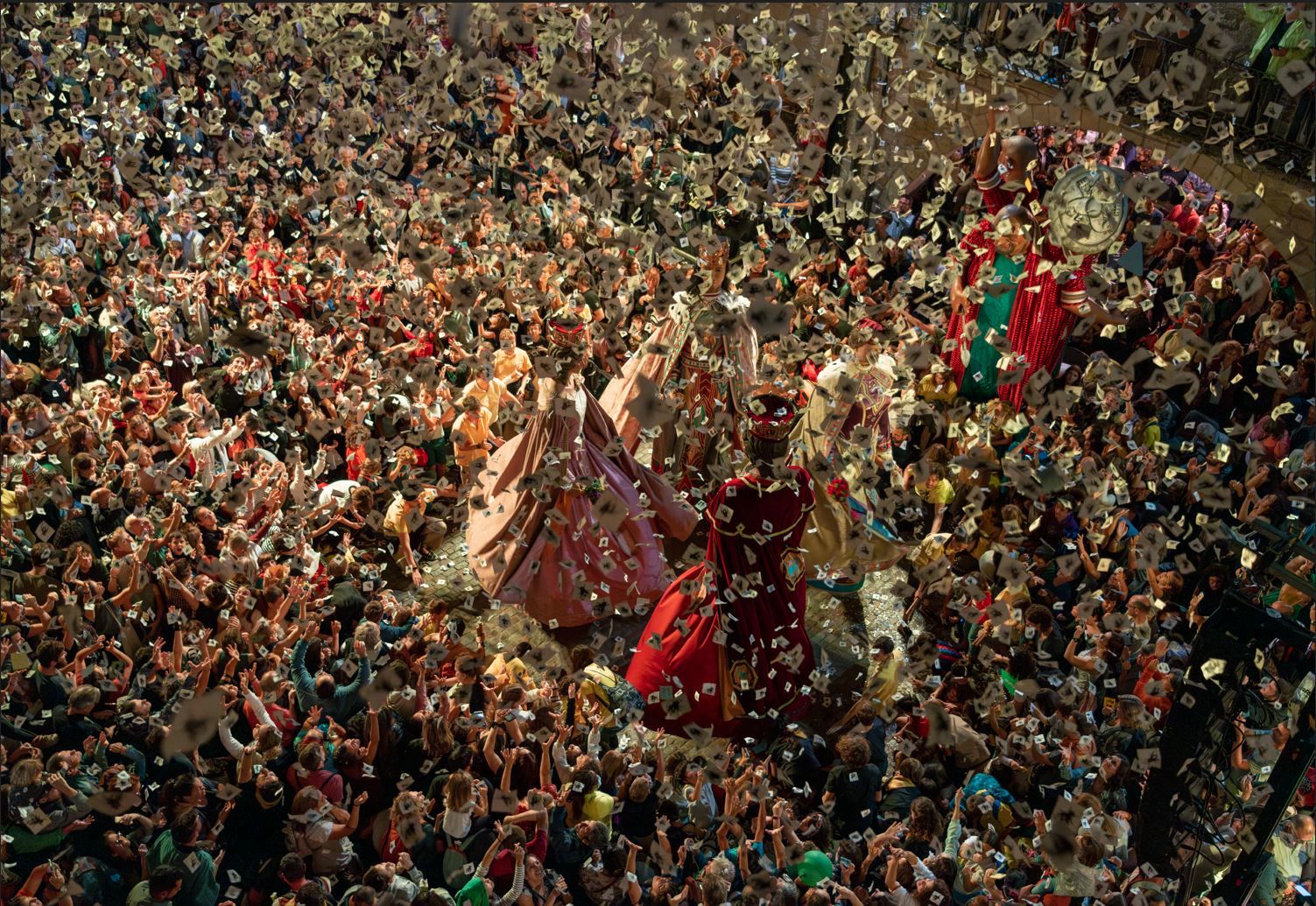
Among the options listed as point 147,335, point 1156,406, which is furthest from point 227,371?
point 1156,406

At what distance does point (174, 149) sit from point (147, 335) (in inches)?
215

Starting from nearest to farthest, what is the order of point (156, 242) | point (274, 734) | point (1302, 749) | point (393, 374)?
1. point (1302, 749)
2. point (274, 734)
3. point (393, 374)
4. point (156, 242)

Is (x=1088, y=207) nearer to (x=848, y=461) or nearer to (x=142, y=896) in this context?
(x=848, y=461)

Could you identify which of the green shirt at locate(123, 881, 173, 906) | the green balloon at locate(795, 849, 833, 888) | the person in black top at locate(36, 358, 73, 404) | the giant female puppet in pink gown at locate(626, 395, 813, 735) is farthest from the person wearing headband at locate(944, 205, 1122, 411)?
the person in black top at locate(36, 358, 73, 404)

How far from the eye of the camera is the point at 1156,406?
12531 mm

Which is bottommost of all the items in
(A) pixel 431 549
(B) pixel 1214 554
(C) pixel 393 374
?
(A) pixel 431 549

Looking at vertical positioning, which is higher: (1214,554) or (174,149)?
(1214,554)

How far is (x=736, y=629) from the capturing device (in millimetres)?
10570

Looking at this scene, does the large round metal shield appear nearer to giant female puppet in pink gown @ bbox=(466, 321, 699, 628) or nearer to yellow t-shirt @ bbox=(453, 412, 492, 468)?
giant female puppet in pink gown @ bbox=(466, 321, 699, 628)

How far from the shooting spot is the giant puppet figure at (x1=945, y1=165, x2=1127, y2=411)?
488 inches

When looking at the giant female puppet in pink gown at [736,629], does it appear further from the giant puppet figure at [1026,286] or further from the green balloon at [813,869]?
the giant puppet figure at [1026,286]

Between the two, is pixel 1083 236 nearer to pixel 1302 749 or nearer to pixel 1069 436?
pixel 1069 436

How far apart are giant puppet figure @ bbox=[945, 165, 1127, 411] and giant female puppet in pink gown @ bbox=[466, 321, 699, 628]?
12.1ft

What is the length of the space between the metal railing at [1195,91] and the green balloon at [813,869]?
7101 mm
